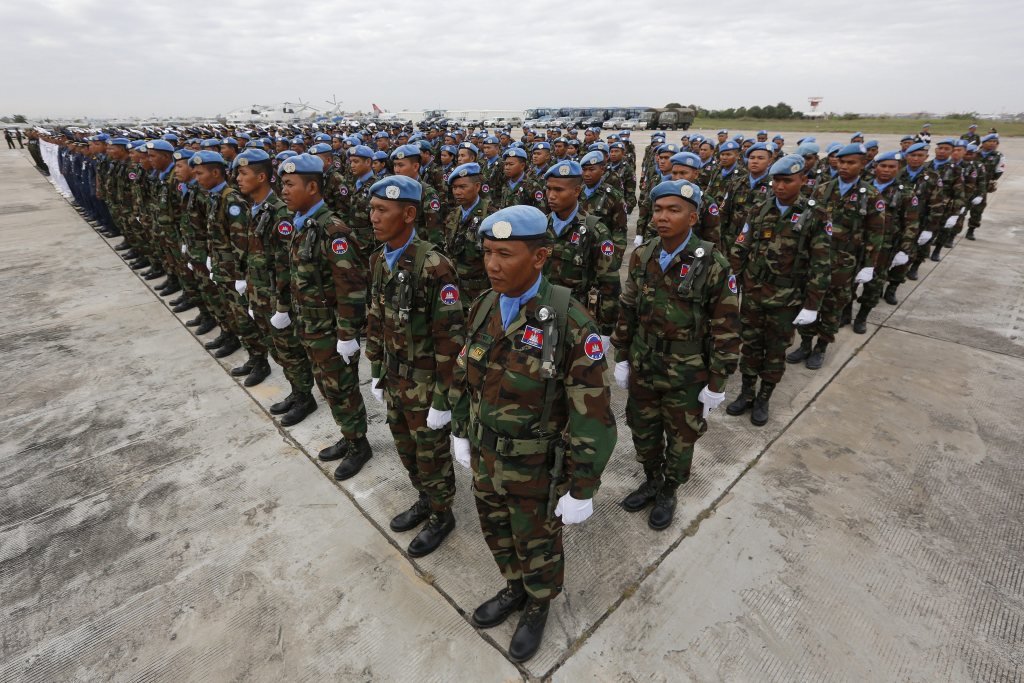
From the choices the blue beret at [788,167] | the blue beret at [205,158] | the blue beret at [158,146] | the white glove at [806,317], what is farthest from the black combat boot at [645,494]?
the blue beret at [158,146]

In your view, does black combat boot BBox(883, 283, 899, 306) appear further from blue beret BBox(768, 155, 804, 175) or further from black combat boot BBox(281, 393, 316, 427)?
black combat boot BBox(281, 393, 316, 427)

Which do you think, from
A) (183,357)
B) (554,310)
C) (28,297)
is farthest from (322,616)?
(28,297)

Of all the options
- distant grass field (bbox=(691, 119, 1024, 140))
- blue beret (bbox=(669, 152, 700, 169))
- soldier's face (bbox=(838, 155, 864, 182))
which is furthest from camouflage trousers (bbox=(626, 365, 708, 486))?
distant grass field (bbox=(691, 119, 1024, 140))

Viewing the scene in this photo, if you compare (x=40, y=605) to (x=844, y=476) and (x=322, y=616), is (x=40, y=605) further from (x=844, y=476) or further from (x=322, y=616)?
(x=844, y=476)

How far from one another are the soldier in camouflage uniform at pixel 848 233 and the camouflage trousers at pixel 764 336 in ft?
4.28

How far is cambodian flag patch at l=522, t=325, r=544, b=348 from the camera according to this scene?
78.1 inches

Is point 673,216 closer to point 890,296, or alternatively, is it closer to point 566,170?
point 566,170

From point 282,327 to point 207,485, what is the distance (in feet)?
4.75

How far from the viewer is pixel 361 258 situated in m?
3.65

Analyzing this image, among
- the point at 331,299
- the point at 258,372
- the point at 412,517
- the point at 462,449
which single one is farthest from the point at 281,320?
the point at 462,449

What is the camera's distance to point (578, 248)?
425 cm

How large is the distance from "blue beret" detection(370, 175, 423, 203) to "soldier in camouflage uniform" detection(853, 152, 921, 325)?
6.02 metres

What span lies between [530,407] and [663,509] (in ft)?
6.14

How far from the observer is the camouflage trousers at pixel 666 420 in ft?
9.97
